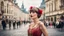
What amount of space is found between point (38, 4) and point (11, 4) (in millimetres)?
594

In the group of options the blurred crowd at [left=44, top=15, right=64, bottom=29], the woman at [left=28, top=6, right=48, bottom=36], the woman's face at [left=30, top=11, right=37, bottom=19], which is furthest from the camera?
the blurred crowd at [left=44, top=15, right=64, bottom=29]

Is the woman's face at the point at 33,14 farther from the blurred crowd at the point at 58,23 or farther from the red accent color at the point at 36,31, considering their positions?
the blurred crowd at the point at 58,23

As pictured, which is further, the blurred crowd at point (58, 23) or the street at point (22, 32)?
the blurred crowd at point (58, 23)

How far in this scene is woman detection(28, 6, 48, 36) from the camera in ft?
12.1

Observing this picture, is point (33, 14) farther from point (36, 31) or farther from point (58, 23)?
point (58, 23)

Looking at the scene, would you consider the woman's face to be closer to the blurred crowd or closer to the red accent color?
the red accent color

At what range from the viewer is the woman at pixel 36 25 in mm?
3679

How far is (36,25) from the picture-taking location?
3.72m

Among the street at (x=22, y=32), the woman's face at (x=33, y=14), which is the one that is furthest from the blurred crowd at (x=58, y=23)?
the woman's face at (x=33, y=14)

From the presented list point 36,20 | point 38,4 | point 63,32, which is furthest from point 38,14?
point 63,32

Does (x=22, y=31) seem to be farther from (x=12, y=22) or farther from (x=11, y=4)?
(x=11, y=4)

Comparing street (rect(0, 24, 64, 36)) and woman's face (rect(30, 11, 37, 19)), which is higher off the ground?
woman's face (rect(30, 11, 37, 19))

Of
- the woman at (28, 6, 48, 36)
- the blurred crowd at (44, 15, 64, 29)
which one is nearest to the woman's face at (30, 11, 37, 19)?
the woman at (28, 6, 48, 36)

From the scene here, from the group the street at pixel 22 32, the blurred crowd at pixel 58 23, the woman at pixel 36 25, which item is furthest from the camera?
the blurred crowd at pixel 58 23
